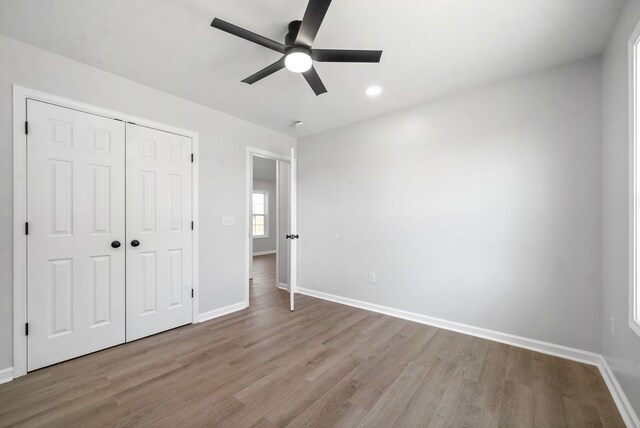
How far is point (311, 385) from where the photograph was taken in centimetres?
195

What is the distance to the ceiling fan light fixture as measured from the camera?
70.9 inches

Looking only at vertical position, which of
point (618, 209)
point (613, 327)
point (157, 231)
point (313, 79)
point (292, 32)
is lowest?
point (613, 327)

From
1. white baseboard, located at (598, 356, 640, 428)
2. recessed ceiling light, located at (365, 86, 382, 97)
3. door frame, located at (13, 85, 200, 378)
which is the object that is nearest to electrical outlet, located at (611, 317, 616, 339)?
white baseboard, located at (598, 356, 640, 428)

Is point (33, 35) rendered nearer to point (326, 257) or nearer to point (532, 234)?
point (326, 257)

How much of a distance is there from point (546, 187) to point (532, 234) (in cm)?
45

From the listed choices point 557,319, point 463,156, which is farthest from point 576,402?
point 463,156

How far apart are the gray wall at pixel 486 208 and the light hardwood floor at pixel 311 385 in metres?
0.46

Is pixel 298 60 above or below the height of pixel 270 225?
above

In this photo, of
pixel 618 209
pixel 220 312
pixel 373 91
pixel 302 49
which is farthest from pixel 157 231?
pixel 618 209

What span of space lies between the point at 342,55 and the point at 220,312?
10.4 feet

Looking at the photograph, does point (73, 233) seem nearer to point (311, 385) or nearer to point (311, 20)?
point (311, 385)

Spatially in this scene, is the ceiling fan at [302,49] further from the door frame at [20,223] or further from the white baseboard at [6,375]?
the white baseboard at [6,375]

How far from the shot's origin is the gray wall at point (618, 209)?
5.36 feet

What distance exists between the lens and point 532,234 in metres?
2.47
